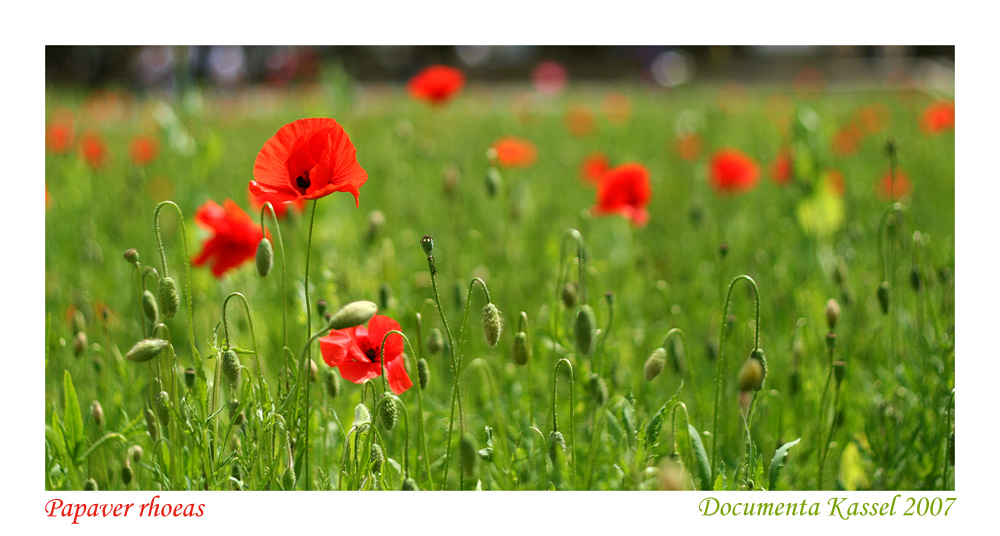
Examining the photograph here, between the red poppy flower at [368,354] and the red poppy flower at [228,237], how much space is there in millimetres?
570

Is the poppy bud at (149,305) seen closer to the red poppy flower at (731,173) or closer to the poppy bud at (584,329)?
the poppy bud at (584,329)

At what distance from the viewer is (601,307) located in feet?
5.12

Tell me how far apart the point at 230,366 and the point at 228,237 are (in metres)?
0.66

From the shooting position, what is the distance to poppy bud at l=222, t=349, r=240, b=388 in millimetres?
1062

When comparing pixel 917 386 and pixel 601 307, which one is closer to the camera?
pixel 917 386

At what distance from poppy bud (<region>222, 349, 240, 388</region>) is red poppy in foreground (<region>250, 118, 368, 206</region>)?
0.24 metres

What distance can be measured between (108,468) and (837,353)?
1598 millimetres

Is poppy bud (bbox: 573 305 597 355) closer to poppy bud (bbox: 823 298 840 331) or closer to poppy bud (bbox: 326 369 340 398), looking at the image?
poppy bud (bbox: 326 369 340 398)

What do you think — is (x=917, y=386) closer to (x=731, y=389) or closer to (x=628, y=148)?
(x=731, y=389)

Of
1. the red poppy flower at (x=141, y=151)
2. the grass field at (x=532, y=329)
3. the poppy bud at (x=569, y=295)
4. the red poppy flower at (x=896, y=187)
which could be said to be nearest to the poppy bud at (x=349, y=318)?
the grass field at (x=532, y=329)

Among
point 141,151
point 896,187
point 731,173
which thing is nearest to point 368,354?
point 731,173

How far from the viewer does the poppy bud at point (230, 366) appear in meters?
1.06

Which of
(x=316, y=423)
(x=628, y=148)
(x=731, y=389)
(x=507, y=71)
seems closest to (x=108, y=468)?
(x=316, y=423)

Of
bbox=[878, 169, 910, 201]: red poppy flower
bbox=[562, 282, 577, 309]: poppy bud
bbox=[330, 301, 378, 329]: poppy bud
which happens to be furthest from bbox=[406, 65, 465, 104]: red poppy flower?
bbox=[330, 301, 378, 329]: poppy bud
